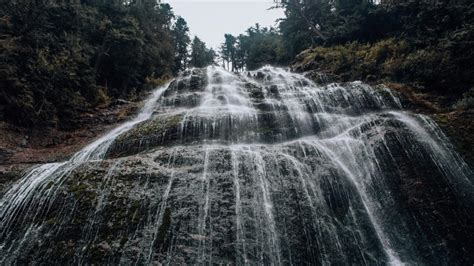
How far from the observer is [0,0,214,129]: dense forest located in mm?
13578

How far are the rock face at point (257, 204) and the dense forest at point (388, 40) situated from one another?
3.92 metres

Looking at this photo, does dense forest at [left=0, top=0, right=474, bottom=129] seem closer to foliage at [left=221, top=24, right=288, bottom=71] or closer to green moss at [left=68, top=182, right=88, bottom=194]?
foliage at [left=221, top=24, right=288, bottom=71]

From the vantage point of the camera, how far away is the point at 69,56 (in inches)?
666

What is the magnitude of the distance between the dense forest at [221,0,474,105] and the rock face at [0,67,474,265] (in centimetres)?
392

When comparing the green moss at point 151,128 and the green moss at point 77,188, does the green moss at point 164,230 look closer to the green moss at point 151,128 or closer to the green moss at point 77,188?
the green moss at point 77,188

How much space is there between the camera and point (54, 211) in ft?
24.4

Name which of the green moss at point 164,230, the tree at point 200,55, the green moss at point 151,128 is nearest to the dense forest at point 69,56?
the green moss at point 151,128

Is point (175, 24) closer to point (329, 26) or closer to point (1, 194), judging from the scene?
point (329, 26)

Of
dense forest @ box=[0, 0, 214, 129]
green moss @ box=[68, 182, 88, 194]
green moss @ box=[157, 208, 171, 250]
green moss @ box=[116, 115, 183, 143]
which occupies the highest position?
dense forest @ box=[0, 0, 214, 129]

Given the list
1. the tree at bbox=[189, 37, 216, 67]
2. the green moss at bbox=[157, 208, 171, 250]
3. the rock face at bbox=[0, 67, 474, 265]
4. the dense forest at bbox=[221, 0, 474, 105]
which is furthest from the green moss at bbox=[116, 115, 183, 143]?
the tree at bbox=[189, 37, 216, 67]

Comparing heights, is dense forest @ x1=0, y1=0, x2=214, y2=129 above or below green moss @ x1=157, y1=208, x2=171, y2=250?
above

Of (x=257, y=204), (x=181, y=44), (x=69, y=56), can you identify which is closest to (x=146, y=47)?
(x=69, y=56)

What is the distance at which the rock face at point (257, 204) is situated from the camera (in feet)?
22.5

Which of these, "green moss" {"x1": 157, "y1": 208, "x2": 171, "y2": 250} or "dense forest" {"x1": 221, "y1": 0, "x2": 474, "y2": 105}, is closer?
"green moss" {"x1": 157, "y1": 208, "x2": 171, "y2": 250}
